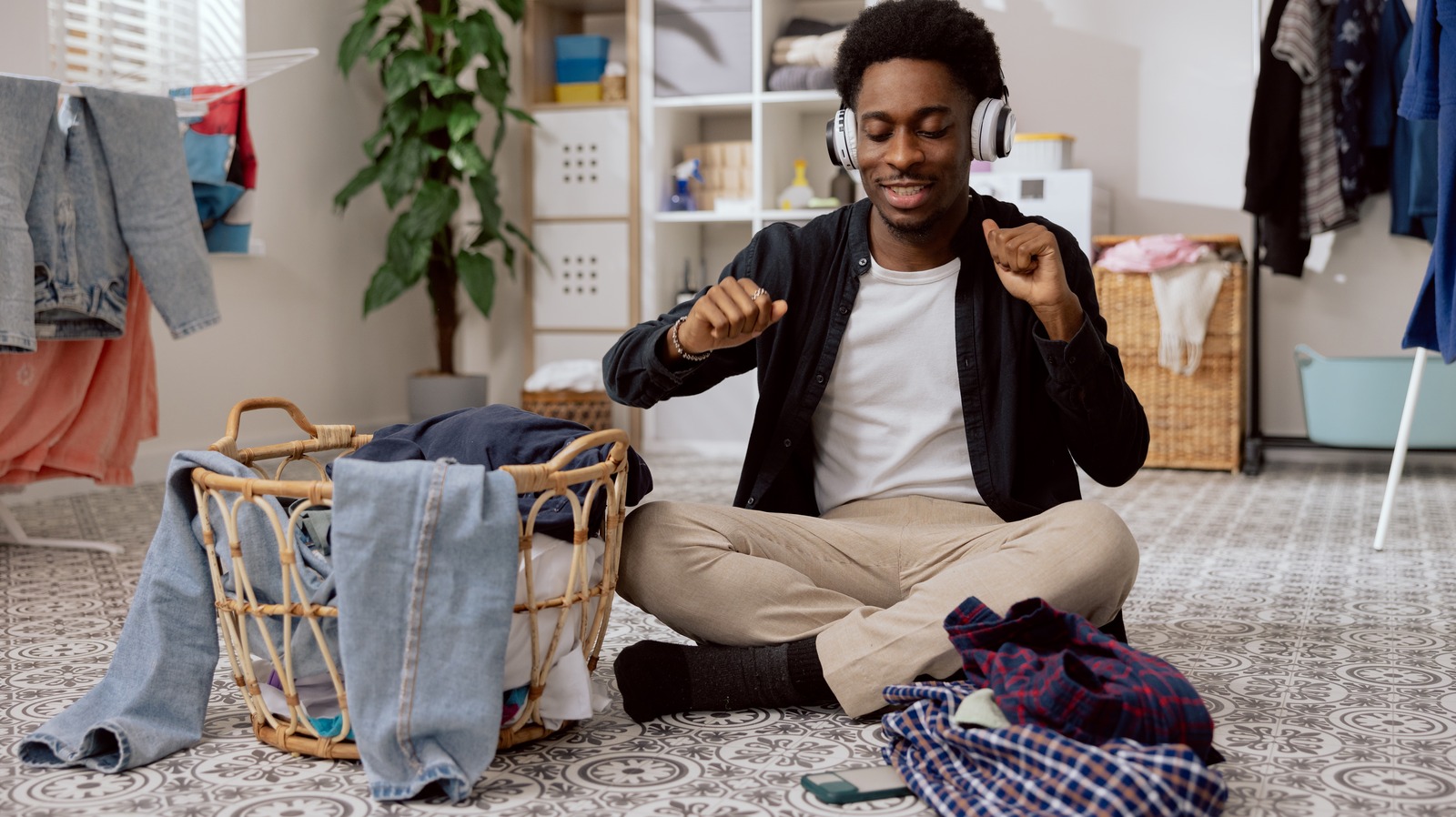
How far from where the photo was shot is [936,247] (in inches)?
61.2

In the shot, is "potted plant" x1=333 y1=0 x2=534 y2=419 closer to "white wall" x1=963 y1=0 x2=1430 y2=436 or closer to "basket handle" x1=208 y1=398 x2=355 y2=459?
"white wall" x1=963 y1=0 x2=1430 y2=436

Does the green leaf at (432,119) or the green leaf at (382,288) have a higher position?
the green leaf at (432,119)

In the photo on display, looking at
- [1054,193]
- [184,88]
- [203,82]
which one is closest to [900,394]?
[184,88]

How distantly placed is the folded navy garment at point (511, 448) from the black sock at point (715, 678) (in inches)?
6.3

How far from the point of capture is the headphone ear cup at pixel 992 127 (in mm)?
1466

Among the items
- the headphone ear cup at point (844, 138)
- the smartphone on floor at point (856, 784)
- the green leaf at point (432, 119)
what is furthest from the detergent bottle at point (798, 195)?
the smartphone on floor at point (856, 784)

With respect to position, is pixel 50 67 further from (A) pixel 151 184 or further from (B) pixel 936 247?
(B) pixel 936 247

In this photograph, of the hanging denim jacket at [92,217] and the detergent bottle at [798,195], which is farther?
the detergent bottle at [798,195]

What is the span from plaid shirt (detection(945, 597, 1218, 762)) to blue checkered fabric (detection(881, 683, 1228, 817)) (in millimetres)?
25

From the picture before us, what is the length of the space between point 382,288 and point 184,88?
1.23 m

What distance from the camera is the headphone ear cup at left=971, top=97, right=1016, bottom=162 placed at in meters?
1.47

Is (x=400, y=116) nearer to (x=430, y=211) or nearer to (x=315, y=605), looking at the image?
(x=430, y=211)

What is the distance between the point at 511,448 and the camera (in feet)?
4.29

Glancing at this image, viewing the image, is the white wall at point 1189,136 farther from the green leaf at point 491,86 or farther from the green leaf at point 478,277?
the green leaf at point 478,277
